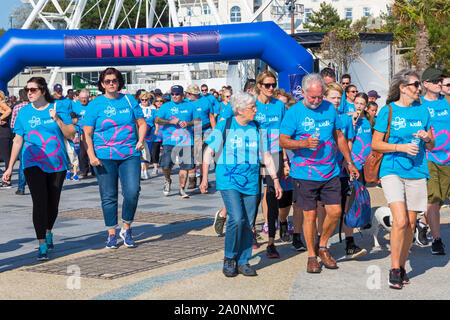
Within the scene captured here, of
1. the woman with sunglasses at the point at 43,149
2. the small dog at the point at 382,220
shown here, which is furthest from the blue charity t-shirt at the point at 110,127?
the small dog at the point at 382,220

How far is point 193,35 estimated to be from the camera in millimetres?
14992

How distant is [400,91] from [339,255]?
1980 millimetres

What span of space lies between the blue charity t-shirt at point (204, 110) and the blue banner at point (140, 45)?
171cm

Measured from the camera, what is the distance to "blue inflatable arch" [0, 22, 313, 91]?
14531 millimetres

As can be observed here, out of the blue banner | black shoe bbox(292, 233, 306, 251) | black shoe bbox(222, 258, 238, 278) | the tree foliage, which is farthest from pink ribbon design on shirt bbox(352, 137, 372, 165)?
the tree foliage

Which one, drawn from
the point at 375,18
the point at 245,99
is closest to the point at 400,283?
the point at 245,99

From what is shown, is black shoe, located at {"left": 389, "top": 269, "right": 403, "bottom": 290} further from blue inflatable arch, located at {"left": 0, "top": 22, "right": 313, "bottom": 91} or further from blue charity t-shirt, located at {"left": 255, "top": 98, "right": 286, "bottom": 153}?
blue inflatable arch, located at {"left": 0, "top": 22, "right": 313, "bottom": 91}

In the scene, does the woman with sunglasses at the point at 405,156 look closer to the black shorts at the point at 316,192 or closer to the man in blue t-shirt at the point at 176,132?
the black shorts at the point at 316,192

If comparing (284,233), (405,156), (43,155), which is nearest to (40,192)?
(43,155)

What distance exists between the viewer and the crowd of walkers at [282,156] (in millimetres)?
6215

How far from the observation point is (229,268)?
6359mm

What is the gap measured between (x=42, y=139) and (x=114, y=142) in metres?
0.79

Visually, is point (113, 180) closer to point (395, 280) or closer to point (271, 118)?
point (271, 118)
